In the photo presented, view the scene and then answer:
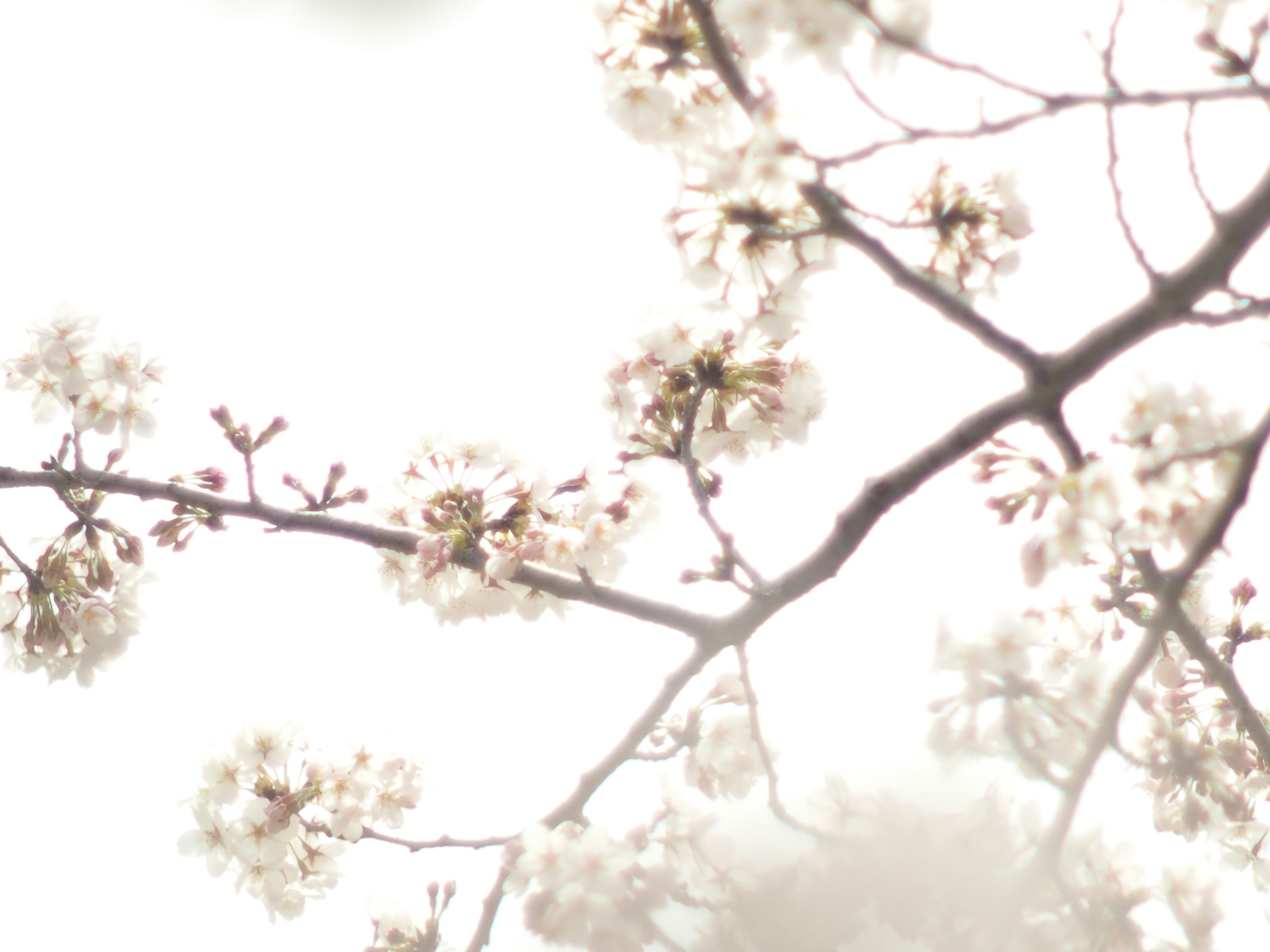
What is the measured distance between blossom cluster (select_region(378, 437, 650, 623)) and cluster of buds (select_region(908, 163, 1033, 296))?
3.25 ft

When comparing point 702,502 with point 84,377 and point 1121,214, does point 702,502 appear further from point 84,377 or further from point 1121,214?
point 84,377

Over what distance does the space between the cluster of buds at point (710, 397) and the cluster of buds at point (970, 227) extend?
476 mm

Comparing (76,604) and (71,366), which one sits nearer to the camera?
(71,366)

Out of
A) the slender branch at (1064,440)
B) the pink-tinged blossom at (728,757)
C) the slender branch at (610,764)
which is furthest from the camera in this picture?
the pink-tinged blossom at (728,757)

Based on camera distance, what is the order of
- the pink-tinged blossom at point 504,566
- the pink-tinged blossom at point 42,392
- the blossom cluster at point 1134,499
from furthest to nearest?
the pink-tinged blossom at point 42,392, the pink-tinged blossom at point 504,566, the blossom cluster at point 1134,499

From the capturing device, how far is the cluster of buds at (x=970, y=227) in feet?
6.14

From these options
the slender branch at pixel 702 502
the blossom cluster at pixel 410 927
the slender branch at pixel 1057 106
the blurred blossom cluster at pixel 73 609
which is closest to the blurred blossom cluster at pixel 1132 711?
the slender branch at pixel 702 502

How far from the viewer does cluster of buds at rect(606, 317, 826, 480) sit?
2.06m

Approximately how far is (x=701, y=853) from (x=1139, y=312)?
179cm

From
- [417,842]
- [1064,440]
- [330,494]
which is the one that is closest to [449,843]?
[417,842]

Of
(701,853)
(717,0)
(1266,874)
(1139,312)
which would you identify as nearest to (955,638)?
(1139,312)

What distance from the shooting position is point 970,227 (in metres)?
1.89

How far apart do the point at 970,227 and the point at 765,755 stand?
1569 mm

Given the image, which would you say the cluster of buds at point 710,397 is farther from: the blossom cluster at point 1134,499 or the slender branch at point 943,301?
the blossom cluster at point 1134,499
